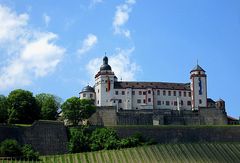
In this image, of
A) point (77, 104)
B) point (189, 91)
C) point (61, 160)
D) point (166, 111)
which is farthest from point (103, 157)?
point (189, 91)

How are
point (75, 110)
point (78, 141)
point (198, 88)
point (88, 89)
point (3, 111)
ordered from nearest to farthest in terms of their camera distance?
point (78, 141)
point (3, 111)
point (75, 110)
point (88, 89)
point (198, 88)

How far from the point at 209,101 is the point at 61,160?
4036 cm

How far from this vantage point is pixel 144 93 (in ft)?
330

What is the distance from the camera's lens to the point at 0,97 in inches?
3312

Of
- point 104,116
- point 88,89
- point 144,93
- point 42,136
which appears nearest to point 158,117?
point 144,93

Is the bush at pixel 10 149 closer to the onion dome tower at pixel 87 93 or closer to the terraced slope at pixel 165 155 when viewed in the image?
the terraced slope at pixel 165 155

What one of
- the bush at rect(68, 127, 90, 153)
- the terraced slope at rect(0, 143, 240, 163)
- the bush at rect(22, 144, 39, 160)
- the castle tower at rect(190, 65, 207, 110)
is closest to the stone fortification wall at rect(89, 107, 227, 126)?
the castle tower at rect(190, 65, 207, 110)

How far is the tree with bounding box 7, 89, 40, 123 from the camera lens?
82562mm

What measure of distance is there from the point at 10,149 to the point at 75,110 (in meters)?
18.6

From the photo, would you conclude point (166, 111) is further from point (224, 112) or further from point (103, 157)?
point (103, 157)

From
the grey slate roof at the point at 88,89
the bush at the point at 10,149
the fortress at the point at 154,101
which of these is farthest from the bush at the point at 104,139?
the grey slate roof at the point at 88,89

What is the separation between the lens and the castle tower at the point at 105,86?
98188 millimetres

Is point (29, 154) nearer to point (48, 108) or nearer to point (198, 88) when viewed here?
point (48, 108)

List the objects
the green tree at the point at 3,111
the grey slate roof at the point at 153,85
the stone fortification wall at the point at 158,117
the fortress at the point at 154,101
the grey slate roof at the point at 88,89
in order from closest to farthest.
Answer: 1. the green tree at the point at 3,111
2. the stone fortification wall at the point at 158,117
3. the fortress at the point at 154,101
4. the grey slate roof at the point at 88,89
5. the grey slate roof at the point at 153,85
